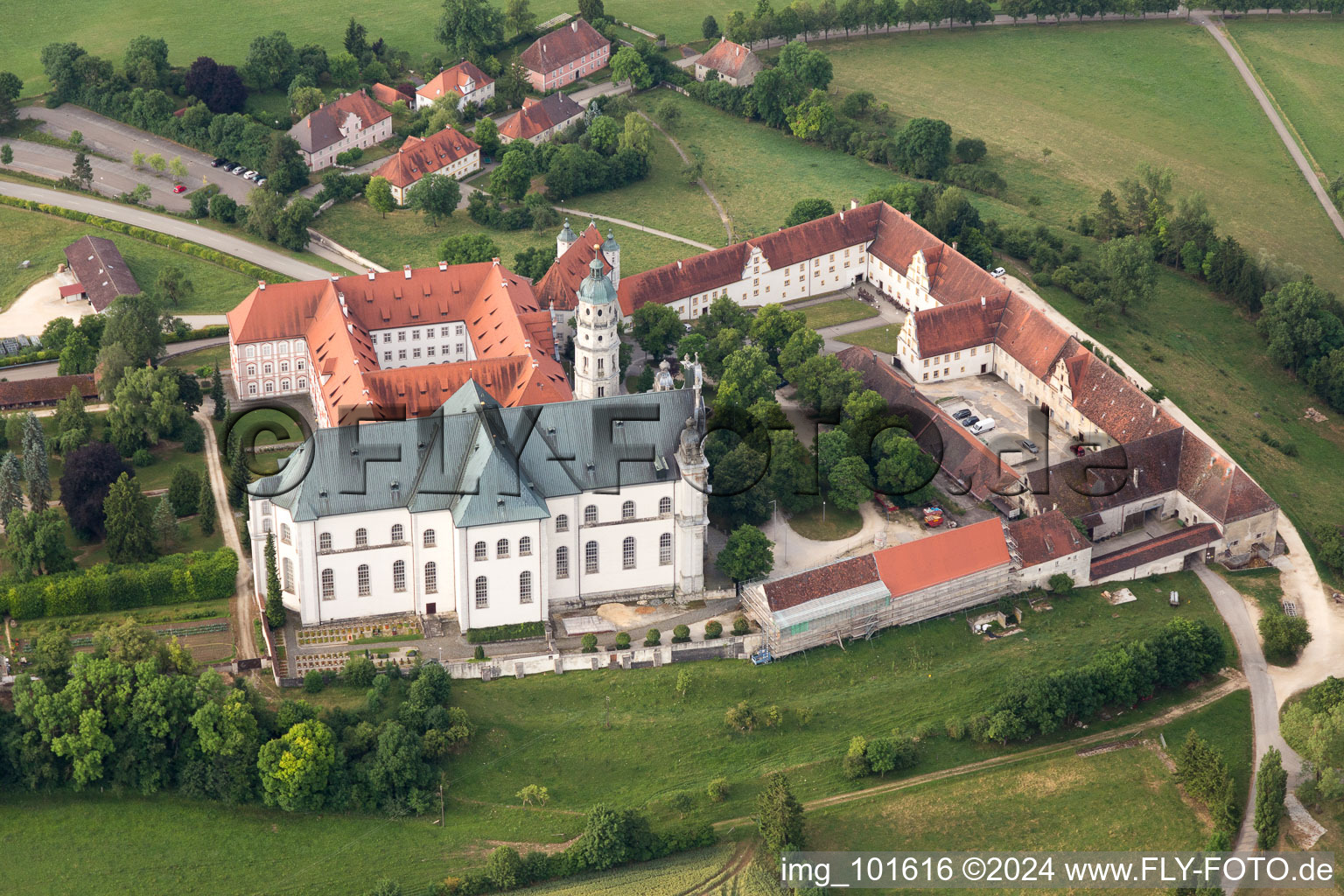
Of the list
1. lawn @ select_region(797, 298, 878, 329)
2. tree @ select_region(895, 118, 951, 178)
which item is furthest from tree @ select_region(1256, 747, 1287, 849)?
tree @ select_region(895, 118, 951, 178)

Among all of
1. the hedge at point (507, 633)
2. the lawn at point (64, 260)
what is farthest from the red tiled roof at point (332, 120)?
the hedge at point (507, 633)

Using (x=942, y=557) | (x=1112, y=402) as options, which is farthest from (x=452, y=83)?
(x=942, y=557)

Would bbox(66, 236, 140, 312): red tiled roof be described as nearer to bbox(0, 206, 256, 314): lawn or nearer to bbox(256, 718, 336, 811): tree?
bbox(0, 206, 256, 314): lawn

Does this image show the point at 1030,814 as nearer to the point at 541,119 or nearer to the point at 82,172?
the point at 541,119

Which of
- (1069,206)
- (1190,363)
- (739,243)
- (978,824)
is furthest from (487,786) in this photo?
(1069,206)

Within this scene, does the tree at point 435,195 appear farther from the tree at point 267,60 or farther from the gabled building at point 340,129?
the tree at point 267,60

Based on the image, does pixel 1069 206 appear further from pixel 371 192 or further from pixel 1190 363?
pixel 371 192

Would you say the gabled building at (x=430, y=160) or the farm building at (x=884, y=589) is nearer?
the farm building at (x=884, y=589)
